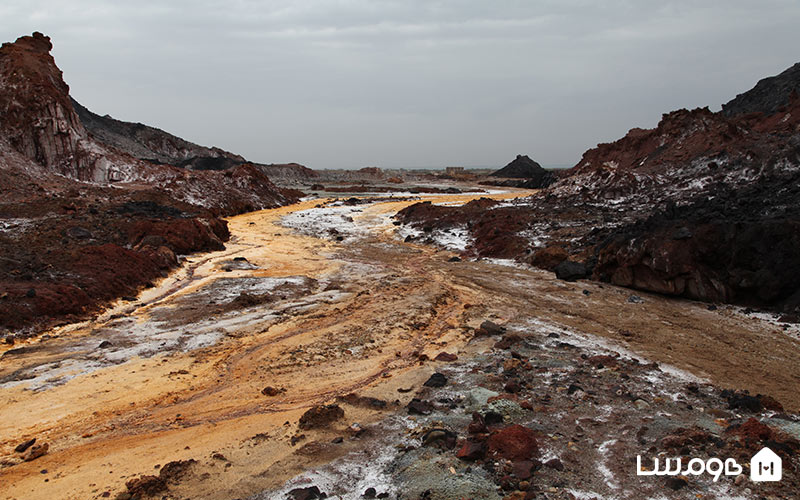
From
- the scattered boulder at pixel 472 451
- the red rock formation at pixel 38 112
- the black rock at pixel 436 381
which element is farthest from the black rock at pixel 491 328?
the red rock formation at pixel 38 112

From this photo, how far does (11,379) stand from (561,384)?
753 cm

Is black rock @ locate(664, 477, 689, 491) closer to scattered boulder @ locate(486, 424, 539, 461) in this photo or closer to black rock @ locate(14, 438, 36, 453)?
scattered boulder @ locate(486, 424, 539, 461)

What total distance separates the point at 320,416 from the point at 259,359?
2497 millimetres

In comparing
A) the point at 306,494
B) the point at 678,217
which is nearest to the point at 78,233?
the point at 306,494

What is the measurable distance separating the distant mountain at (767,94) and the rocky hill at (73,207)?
137 feet

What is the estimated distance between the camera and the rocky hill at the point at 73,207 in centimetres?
938

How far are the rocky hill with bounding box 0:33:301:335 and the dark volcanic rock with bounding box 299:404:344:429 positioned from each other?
20.7 feet

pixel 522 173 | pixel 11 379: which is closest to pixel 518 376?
pixel 11 379

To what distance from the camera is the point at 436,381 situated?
5828 mm

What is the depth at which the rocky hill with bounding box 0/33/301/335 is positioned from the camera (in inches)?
369

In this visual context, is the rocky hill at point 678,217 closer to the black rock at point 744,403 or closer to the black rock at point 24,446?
the black rock at point 744,403

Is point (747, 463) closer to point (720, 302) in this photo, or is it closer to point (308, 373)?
point (308, 373)

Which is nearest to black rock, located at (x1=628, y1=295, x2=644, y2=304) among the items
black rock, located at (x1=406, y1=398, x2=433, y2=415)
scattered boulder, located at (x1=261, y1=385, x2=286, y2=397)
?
black rock, located at (x1=406, y1=398, x2=433, y2=415)

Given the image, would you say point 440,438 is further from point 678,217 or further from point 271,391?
point 678,217
